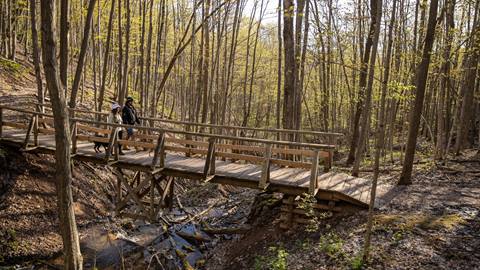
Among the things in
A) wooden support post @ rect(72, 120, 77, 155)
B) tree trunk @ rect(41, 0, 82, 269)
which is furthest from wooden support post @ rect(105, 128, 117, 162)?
tree trunk @ rect(41, 0, 82, 269)

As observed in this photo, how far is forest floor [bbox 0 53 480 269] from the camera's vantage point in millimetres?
6625

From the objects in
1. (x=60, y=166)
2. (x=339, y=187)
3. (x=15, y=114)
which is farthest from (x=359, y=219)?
(x=15, y=114)

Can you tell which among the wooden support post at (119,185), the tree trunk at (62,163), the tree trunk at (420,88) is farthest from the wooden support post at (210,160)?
the tree trunk at (420,88)

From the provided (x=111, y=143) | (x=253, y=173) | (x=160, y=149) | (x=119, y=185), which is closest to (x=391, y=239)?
(x=253, y=173)

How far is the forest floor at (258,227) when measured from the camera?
21.7 feet

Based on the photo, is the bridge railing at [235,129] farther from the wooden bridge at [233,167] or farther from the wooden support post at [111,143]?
the wooden support post at [111,143]

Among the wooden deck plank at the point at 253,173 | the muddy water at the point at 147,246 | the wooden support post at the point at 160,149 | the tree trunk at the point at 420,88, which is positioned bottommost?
the muddy water at the point at 147,246

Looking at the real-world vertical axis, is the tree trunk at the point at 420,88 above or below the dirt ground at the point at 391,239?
above

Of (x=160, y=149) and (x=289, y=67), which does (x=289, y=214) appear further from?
(x=289, y=67)

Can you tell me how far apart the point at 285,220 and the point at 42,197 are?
7.47 m

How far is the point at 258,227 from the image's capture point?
31.5 feet

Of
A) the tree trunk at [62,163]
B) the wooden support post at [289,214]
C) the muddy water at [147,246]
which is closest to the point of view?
the tree trunk at [62,163]

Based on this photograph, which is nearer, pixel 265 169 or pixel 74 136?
pixel 265 169

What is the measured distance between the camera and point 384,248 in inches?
261
